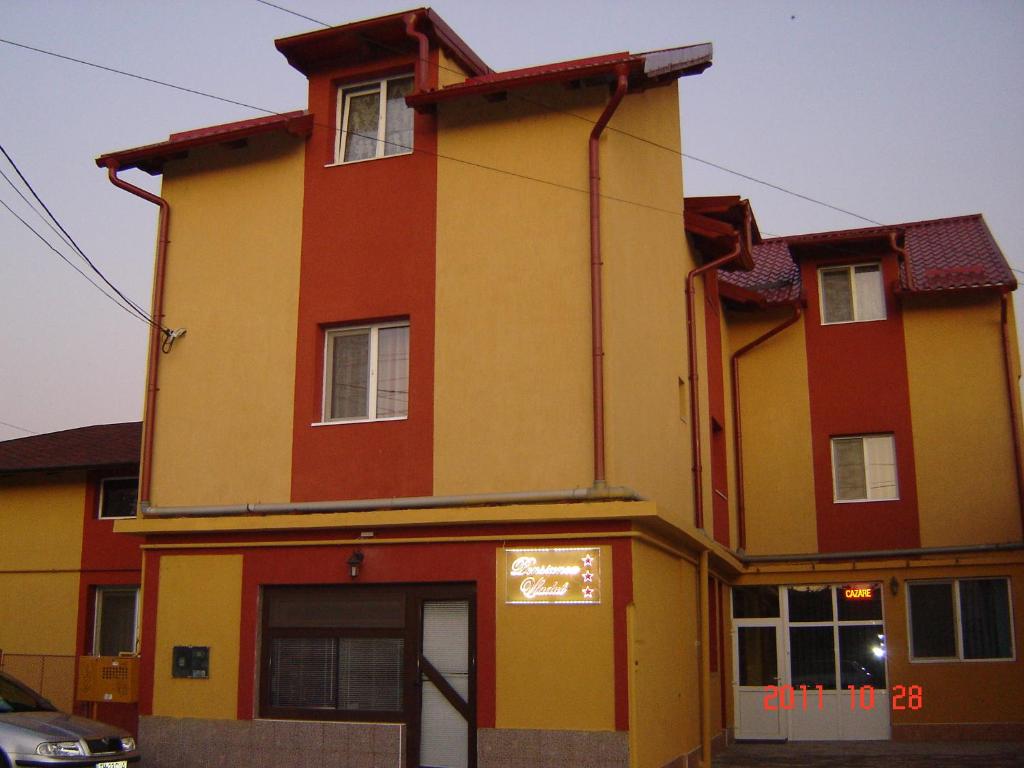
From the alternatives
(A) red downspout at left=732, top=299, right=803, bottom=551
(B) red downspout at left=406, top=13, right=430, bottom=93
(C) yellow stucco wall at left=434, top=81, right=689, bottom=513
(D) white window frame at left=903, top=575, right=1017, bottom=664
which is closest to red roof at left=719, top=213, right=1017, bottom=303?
(A) red downspout at left=732, top=299, right=803, bottom=551

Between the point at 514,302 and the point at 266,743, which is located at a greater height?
the point at 514,302

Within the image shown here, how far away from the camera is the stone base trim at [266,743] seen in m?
12.8

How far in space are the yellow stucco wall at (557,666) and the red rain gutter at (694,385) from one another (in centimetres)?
435

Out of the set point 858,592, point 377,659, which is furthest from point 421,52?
point 858,592

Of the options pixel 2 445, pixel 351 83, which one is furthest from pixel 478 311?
pixel 2 445

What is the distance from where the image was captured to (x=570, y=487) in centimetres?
1248

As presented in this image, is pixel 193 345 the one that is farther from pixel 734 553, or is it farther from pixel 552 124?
pixel 734 553

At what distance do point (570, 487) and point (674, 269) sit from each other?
17.2ft

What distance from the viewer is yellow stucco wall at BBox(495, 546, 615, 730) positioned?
11.9 m

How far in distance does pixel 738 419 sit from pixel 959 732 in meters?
6.61

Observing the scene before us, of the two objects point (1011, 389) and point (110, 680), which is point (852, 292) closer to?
point (1011, 389)

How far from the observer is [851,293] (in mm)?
20984

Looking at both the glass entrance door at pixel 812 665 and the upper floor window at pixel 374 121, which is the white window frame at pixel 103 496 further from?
the glass entrance door at pixel 812 665
